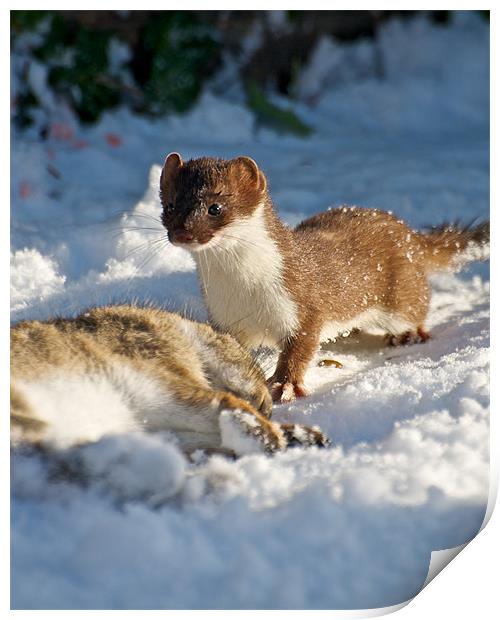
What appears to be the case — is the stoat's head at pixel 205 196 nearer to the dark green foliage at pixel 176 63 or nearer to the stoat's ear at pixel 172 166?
the stoat's ear at pixel 172 166

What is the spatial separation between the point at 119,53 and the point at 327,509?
1843mm

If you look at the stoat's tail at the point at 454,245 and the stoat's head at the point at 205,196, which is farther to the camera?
the stoat's tail at the point at 454,245

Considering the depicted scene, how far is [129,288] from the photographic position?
1.69 m

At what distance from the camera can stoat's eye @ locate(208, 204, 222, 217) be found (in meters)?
1.47

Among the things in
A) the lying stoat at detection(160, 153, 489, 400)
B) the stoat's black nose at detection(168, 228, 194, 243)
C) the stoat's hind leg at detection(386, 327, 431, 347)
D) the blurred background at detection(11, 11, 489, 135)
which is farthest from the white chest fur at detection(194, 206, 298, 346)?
the blurred background at detection(11, 11, 489, 135)

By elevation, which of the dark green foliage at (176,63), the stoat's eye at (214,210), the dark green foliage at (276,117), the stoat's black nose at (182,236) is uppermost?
the dark green foliage at (176,63)

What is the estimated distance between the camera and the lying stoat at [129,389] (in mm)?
1016

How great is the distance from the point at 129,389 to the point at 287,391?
421mm

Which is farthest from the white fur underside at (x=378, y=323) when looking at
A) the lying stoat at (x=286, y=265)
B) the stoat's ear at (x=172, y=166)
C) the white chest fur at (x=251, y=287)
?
the stoat's ear at (x=172, y=166)

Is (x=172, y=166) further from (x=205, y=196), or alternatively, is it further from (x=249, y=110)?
(x=249, y=110)

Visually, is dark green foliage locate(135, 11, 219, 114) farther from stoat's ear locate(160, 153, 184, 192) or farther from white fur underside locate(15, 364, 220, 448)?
white fur underside locate(15, 364, 220, 448)

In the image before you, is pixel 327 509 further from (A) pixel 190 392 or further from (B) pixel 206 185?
(B) pixel 206 185

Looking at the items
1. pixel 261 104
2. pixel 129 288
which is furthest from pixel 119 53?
pixel 129 288

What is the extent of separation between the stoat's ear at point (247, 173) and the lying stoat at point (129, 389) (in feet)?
1.12
